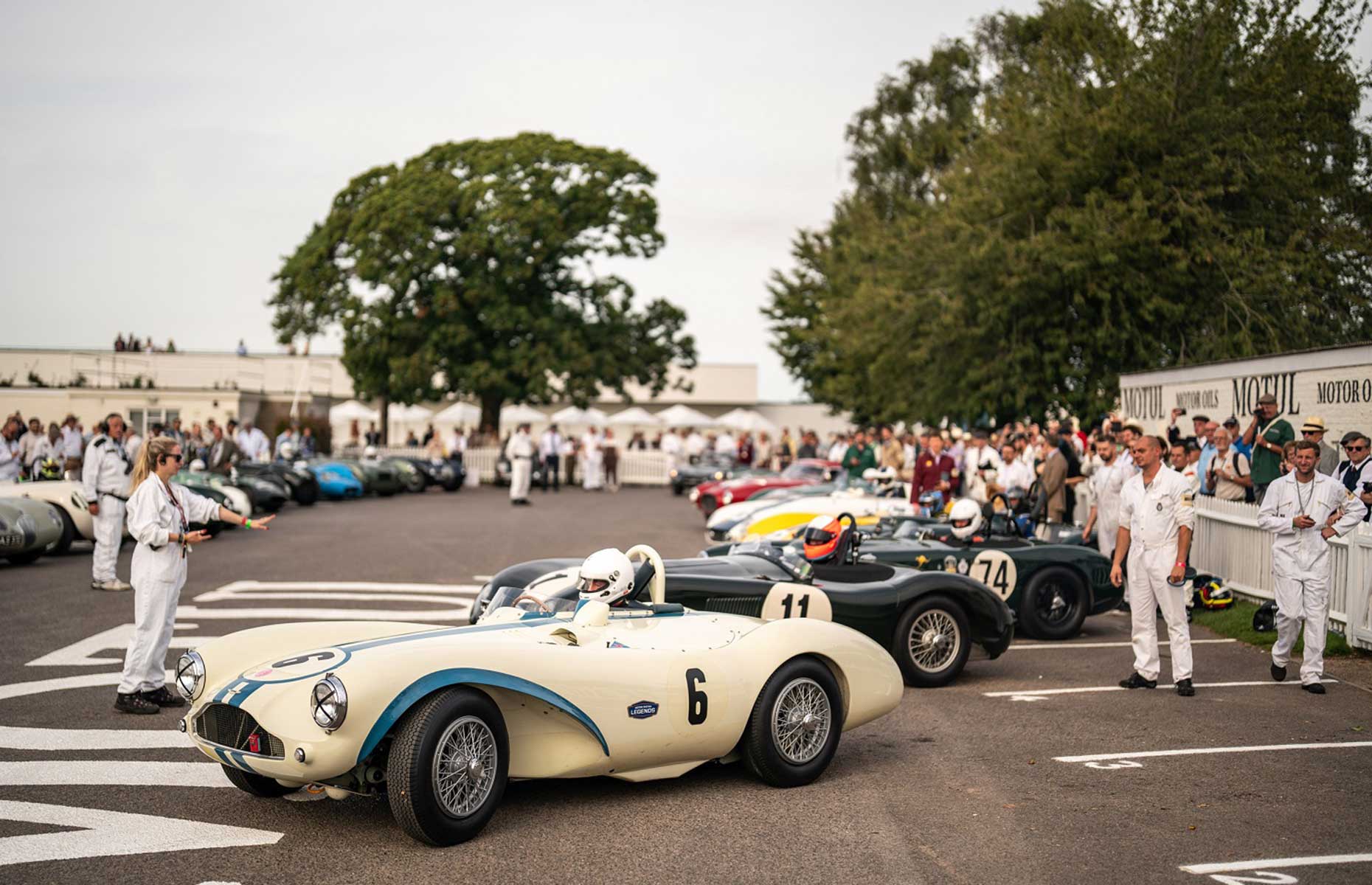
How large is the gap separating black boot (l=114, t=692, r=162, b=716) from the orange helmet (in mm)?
4945

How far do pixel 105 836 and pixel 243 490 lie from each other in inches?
771

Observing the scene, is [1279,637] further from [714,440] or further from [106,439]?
[714,440]

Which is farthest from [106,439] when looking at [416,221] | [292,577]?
[416,221]

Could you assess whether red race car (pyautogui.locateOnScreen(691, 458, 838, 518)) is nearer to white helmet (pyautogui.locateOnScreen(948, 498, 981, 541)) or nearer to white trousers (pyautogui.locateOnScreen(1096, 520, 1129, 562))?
white trousers (pyautogui.locateOnScreen(1096, 520, 1129, 562))

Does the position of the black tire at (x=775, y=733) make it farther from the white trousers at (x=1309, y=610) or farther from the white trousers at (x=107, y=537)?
the white trousers at (x=107, y=537)

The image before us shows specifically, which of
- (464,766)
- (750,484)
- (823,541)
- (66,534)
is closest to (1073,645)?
(823,541)

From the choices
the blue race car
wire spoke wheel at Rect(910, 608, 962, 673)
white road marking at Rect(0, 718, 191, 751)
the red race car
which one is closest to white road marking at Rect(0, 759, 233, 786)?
white road marking at Rect(0, 718, 191, 751)

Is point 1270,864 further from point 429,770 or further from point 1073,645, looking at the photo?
point 1073,645

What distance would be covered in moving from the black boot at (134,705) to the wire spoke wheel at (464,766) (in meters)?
3.49

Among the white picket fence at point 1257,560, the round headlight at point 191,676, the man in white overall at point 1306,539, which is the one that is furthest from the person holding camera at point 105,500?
the white picket fence at point 1257,560

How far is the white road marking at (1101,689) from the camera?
930cm

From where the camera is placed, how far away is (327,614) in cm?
1267

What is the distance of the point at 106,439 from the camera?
14.2 metres

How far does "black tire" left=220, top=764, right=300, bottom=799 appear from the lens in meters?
6.24
